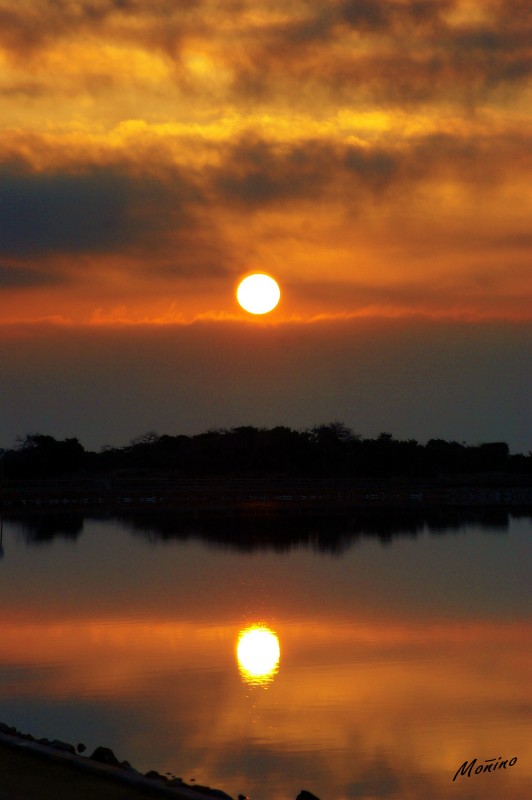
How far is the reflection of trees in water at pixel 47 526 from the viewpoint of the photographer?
37750 mm

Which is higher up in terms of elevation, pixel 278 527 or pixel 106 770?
pixel 278 527

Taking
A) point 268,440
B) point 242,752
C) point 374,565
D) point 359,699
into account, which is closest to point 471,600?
point 374,565

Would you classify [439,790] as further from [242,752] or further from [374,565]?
[374,565]

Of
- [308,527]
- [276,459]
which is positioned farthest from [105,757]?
[276,459]

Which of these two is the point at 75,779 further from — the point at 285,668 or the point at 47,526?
the point at 47,526

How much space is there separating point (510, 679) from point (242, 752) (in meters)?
4.49

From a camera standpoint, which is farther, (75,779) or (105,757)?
(105,757)

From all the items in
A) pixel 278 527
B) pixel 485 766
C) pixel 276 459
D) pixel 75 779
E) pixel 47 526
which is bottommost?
pixel 75 779

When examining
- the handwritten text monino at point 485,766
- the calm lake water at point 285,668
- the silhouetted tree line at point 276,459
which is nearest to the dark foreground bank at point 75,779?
the calm lake water at point 285,668

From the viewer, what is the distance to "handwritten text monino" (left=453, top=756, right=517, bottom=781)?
940 centimetres

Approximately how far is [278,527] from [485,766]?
34.8 meters

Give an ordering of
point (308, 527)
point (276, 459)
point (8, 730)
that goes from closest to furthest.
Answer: point (8, 730)
point (308, 527)
point (276, 459)

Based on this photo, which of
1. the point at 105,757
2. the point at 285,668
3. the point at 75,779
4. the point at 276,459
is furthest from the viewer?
the point at 276,459

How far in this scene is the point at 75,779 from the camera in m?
7.87
